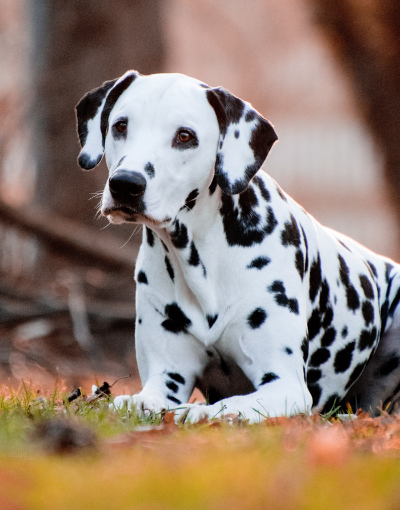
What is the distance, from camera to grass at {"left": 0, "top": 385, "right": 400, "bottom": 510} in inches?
64.0

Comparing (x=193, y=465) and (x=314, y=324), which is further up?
(x=193, y=465)

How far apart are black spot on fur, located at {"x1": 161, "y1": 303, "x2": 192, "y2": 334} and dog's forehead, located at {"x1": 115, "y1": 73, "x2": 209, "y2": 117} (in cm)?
105

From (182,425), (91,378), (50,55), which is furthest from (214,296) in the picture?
(50,55)

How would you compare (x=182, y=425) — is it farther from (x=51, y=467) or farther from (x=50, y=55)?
(x=50, y=55)

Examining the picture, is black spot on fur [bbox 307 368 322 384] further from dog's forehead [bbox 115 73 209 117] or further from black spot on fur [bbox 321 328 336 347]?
dog's forehead [bbox 115 73 209 117]

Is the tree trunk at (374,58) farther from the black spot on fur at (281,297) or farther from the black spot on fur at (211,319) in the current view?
the black spot on fur at (211,319)

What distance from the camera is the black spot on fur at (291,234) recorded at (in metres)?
3.92

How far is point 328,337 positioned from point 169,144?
164 centimetres

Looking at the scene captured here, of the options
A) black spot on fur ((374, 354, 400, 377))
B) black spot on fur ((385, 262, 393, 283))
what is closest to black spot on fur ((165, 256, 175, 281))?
black spot on fur ((374, 354, 400, 377))

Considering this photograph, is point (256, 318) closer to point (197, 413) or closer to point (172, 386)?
point (172, 386)

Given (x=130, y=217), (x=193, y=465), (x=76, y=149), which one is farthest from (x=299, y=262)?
(x=76, y=149)

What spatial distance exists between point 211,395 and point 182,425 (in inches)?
44.6

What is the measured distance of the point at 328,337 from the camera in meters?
4.30

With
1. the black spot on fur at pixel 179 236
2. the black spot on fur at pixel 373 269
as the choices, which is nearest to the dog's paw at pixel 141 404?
the black spot on fur at pixel 179 236
